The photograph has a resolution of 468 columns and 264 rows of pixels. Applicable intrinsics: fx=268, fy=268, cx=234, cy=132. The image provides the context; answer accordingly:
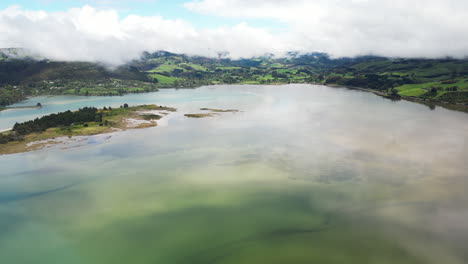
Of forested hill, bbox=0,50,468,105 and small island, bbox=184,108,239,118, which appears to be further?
forested hill, bbox=0,50,468,105

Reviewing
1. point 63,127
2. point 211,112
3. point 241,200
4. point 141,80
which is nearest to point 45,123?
point 63,127

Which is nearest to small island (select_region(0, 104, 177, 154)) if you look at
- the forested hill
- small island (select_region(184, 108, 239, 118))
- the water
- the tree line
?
the tree line

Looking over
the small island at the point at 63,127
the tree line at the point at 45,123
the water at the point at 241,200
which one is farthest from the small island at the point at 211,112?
the water at the point at 241,200

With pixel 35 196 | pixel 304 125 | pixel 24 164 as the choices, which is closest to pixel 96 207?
pixel 35 196

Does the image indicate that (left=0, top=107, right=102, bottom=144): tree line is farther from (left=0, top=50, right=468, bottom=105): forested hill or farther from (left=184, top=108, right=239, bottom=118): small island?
(left=0, top=50, right=468, bottom=105): forested hill

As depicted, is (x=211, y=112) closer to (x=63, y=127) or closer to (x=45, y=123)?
(x=63, y=127)
